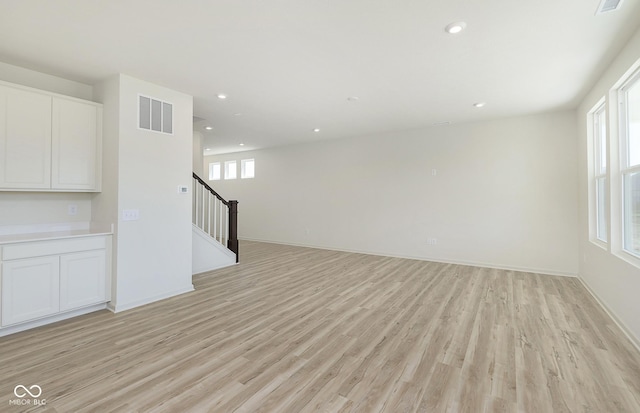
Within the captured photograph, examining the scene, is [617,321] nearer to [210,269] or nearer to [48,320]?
[210,269]

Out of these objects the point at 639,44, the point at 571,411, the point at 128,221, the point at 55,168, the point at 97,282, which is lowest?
the point at 571,411

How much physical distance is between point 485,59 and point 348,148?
Result: 4181mm

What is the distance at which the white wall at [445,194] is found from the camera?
4902mm

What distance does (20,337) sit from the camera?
2.66 m

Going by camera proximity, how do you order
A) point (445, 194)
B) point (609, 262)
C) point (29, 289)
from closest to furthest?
point (29, 289) < point (609, 262) < point (445, 194)

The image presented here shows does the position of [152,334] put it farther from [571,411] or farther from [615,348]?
[615,348]

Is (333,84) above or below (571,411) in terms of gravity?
above

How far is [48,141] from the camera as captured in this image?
3.12 meters

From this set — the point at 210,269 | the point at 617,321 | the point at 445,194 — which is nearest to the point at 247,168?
the point at 210,269

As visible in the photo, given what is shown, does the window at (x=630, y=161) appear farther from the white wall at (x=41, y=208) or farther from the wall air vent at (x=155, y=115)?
the white wall at (x=41, y=208)

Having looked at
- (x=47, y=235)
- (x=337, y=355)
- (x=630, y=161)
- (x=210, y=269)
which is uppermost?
(x=630, y=161)

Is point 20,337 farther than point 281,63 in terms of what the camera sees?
No

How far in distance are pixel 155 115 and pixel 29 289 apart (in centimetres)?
228

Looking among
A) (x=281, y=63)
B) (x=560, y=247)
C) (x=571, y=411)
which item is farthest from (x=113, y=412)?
(x=560, y=247)
